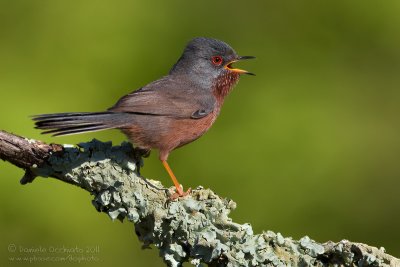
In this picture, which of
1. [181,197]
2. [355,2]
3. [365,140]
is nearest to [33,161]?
[181,197]

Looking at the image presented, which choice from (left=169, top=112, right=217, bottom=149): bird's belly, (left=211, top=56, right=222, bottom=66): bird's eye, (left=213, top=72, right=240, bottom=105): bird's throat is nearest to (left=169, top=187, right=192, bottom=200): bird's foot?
(left=169, top=112, right=217, bottom=149): bird's belly

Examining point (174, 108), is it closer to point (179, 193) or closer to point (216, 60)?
point (216, 60)

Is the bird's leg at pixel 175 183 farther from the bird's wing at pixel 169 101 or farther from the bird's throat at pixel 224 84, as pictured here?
the bird's throat at pixel 224 84

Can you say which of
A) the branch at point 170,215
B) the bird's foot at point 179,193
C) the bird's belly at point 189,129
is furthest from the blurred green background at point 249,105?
the branch at point 170,215

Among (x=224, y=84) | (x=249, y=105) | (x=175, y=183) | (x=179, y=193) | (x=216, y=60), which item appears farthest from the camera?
(x=216, y=60)

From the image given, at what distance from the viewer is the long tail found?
4.70 meters

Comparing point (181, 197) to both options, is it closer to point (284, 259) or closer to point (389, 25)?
point (284, 259)

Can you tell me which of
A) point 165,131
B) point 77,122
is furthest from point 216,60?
point 77,122

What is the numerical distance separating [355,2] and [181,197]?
2342 mm

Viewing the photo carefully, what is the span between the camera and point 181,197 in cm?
463

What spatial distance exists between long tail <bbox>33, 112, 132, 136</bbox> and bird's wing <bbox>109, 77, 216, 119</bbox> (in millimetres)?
112

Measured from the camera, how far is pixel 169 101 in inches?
228

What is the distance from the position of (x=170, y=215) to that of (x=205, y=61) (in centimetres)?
228

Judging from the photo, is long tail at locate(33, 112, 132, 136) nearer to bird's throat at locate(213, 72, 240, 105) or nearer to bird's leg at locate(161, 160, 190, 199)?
bird's leg at locate(161, 160, 190, 199)
